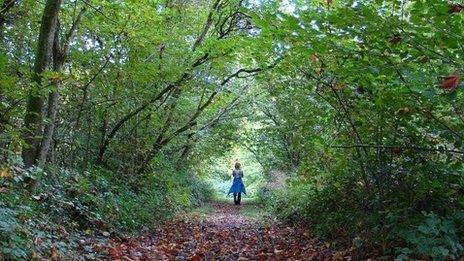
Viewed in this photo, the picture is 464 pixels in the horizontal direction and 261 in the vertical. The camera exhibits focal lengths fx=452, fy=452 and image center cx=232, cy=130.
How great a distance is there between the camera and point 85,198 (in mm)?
7184

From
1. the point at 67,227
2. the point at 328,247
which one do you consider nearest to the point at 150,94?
the point at 67,227

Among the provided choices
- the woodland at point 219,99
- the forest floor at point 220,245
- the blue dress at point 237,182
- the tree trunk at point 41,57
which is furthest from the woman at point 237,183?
the tree trunk at point 41,57

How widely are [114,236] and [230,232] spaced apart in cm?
308

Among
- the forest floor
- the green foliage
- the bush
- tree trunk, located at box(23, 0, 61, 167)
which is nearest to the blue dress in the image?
the bush

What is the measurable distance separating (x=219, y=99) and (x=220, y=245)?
20.9 ft

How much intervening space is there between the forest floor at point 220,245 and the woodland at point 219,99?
0.04m

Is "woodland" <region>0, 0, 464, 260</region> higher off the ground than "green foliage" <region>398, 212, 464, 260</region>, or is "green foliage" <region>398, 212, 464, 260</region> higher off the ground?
"woodland" <region>0, 0, 464, 260</region>

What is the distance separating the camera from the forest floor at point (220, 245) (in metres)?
6.33

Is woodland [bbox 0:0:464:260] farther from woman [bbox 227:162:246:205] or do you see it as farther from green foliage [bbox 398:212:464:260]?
woman [bbox 227:162:246:205]

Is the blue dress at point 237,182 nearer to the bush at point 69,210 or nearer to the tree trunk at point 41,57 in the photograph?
the bush at point 69,210

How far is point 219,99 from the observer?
13445 mm

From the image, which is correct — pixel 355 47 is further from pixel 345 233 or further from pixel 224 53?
pixel 224 53

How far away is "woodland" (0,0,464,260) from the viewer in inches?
169

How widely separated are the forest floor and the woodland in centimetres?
4
